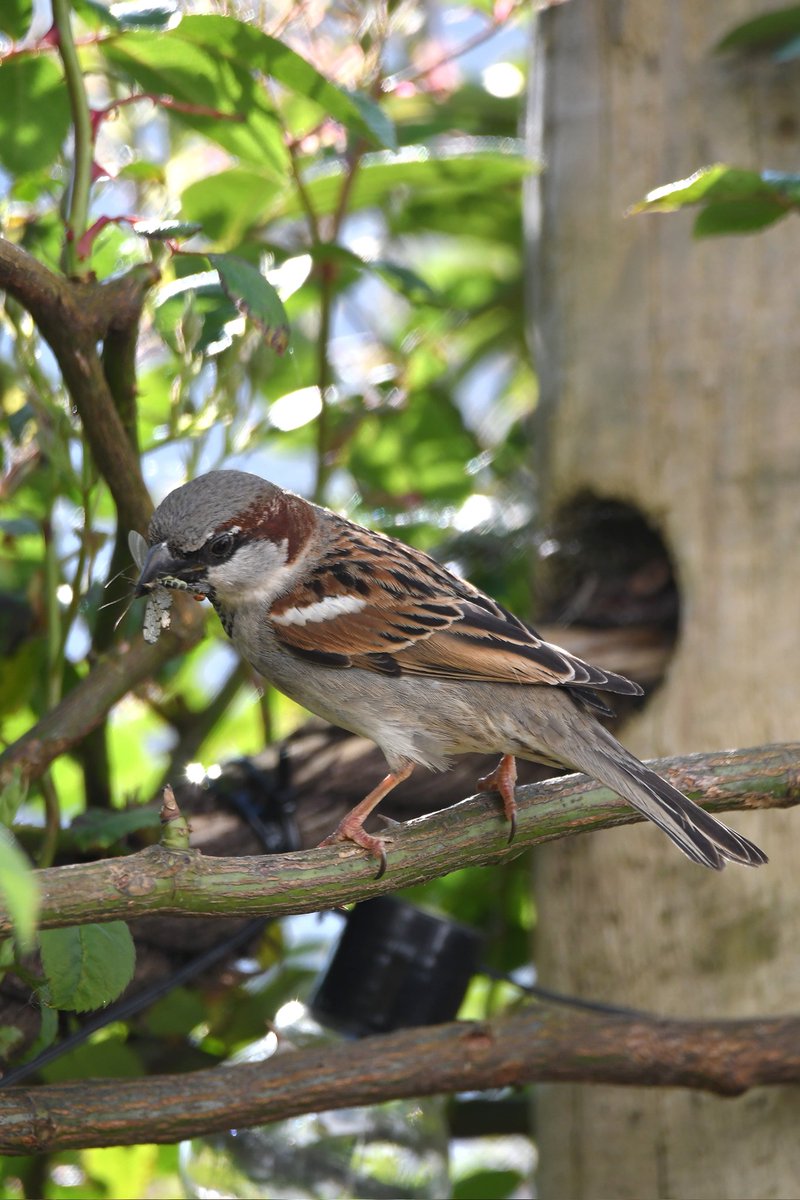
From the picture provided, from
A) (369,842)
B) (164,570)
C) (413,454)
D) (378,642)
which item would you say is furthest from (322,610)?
(413,454)

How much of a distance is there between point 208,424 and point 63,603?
21.1 inches

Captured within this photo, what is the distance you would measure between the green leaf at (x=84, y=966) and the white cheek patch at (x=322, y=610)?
751 millimetres

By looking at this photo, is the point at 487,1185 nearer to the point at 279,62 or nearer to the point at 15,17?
the point at 279,62

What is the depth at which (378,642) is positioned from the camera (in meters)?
2.43

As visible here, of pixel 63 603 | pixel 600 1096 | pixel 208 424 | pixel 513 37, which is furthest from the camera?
pixel 513 37

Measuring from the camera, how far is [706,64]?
3221 millimetres

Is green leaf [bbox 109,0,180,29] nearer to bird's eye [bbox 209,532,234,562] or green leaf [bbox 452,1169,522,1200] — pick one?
bird's eye [bbox 209,532,234,562]

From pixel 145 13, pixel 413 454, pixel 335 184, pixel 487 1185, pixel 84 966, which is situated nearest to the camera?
pixel 84 966

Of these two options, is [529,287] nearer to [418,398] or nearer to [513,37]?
[418,398]

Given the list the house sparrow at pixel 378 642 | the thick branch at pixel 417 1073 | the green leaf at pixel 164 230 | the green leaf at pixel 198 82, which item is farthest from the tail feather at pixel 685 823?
the green leaf at pixel 198 82

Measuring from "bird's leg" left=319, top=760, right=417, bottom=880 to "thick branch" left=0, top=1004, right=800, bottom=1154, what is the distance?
1.25 feet

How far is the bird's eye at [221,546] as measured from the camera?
2.40 meters

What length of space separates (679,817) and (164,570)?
0.93 m

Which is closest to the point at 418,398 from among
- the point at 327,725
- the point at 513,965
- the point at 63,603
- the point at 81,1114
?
the point at 327,725
